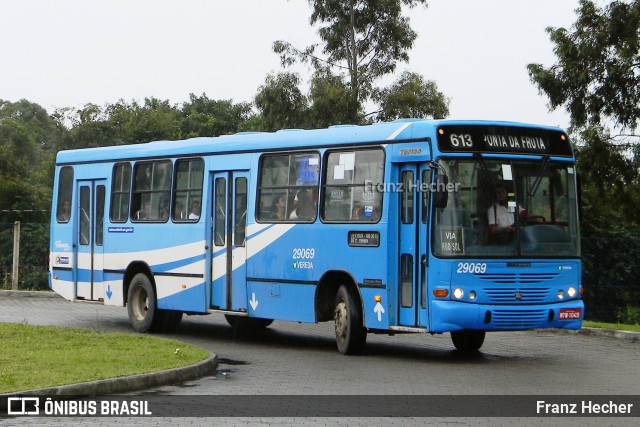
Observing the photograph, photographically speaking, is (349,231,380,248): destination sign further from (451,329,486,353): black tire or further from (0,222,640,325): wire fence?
(0,222,640,325): wire fence

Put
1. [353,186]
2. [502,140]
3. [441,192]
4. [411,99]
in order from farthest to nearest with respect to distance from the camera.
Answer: [411,99] < [353,186] < [502,140] < [441,192]

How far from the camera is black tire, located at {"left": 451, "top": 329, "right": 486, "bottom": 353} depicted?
699 inches

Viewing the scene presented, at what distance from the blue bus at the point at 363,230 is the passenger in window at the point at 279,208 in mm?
27

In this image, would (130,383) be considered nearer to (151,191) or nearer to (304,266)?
(304,266)

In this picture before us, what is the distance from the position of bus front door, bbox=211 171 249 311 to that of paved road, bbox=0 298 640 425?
77 cm

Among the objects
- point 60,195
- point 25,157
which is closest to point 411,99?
point 60,195

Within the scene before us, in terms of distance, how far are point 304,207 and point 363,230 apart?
4.97 ft

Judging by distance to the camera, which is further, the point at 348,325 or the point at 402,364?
the point at 348,325

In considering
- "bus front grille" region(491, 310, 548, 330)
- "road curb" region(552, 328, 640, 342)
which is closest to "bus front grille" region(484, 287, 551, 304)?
"bus front grille" region(491, 310, 548, 330)

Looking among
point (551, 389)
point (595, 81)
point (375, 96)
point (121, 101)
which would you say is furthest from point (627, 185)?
point (121, 101)

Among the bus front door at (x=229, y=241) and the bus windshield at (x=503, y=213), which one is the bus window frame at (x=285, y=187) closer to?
the bus front door at (x=229, y=241)

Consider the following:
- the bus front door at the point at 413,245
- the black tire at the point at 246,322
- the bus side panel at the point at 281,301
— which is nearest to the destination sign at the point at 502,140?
the bus front door at the point at 413,245

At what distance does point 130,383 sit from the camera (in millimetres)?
12852

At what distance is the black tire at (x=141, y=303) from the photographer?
835 inches
